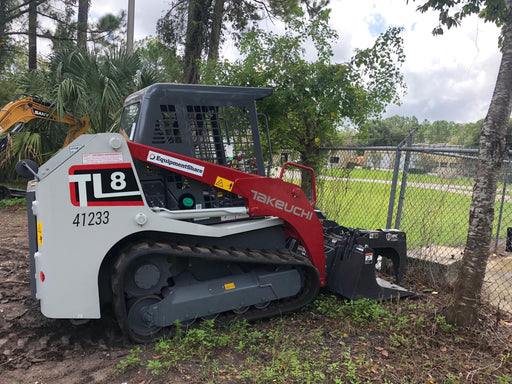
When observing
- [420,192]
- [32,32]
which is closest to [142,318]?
[420,192]

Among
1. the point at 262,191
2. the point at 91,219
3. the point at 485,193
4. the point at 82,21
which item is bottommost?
the point at 91,219

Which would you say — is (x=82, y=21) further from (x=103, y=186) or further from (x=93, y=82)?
(x=103, y=186)

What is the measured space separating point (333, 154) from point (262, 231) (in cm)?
286

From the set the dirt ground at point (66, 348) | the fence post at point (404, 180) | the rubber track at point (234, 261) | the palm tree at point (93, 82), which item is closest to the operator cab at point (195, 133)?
the rubber track at point (234, 261)

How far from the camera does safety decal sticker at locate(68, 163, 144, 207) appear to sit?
10.3 feet

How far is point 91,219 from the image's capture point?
320 cm

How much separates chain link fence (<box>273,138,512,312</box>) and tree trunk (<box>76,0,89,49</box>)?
12.1m

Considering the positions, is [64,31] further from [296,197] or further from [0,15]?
[296,197]

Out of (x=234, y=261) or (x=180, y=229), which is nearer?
(x=180, y=229)

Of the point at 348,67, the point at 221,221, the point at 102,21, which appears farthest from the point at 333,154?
the point at 102,21

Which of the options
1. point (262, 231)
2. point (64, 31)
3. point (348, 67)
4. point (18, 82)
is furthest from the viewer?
point (64, 31)

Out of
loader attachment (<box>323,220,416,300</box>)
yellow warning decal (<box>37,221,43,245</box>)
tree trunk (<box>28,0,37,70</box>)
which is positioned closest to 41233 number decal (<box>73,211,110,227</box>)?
yellow warning decal (<box>37,221,43,245</box>)

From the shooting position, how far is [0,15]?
13.5 meters

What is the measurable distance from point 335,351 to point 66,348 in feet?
7.55
